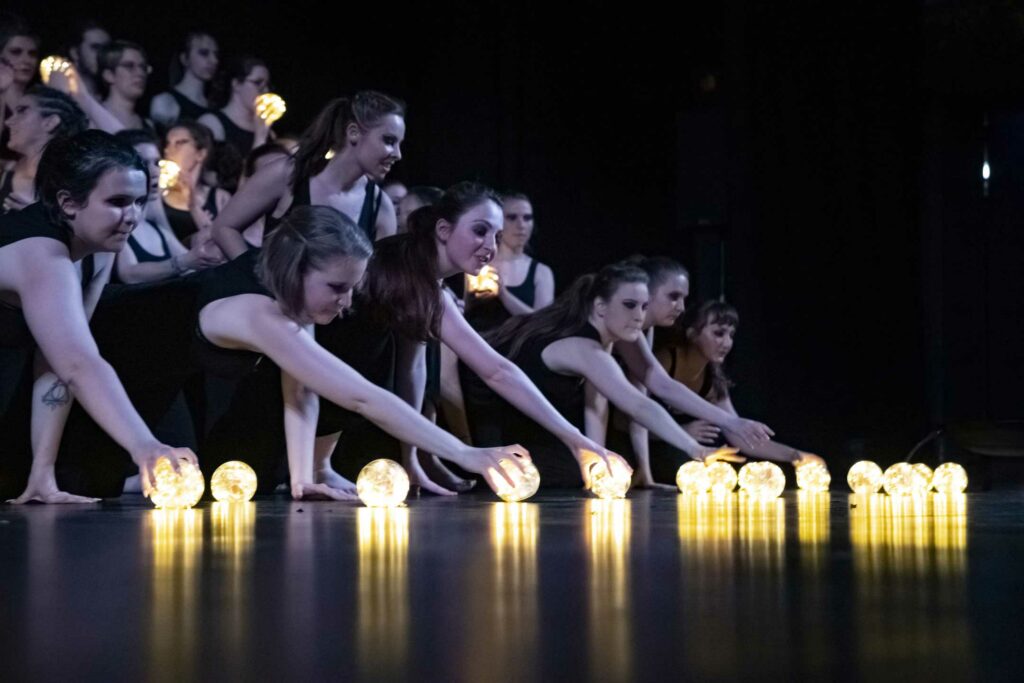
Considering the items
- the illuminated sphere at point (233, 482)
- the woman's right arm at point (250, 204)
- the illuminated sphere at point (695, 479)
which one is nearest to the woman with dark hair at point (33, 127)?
the woman's right arm at point (250, 204)

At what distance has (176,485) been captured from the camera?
348cm

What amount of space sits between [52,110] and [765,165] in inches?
128

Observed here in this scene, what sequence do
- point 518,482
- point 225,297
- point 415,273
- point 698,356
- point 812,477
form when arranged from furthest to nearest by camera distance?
point 698,356 < point 812,477 < point 415,273 < point 225,297 < point 518,482

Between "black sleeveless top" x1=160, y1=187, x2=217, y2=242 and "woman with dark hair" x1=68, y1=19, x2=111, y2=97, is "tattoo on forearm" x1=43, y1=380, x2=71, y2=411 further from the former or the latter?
"woman with dark hair" x1=68, y1=19, x2=111, y2=97

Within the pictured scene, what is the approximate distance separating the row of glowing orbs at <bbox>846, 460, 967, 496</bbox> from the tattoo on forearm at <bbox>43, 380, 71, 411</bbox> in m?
2.60

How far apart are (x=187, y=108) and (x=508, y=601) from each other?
535 centimetres

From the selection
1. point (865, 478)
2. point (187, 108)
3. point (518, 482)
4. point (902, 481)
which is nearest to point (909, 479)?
point (902, 481)

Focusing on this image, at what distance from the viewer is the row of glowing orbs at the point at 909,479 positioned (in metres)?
4.80

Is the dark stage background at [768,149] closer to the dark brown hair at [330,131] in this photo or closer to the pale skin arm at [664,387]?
the pale skin arm at [664,387]

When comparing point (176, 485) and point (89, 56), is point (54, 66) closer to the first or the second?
point (89, 56)

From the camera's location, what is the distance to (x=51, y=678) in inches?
50.4

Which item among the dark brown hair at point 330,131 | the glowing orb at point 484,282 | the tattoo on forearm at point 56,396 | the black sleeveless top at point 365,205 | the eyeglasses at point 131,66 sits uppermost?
the eyeglasses at point 131,66

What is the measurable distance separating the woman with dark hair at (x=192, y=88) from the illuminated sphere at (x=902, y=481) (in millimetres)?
3591

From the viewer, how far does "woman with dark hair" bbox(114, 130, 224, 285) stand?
497 cm
